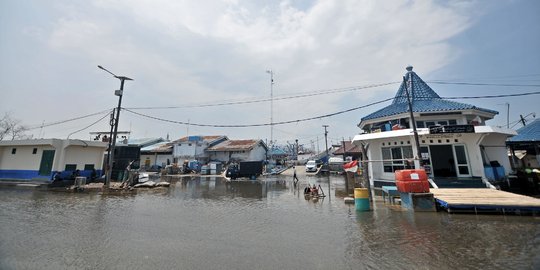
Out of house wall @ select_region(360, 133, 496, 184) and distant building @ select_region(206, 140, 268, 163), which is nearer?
house wall @ select_region(360, 133, 496, 184)

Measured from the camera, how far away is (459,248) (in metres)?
5.97

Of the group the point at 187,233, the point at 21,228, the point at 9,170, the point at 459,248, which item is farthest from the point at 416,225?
the point at 9,170

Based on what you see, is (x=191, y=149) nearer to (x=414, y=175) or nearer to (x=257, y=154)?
(x=257, y=154)

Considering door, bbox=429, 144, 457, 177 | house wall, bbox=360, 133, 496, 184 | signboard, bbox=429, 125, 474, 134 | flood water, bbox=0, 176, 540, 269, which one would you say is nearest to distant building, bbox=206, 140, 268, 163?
house wall, bbox=360, 133, 496, 184

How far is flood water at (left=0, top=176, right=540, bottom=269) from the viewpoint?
5230mm

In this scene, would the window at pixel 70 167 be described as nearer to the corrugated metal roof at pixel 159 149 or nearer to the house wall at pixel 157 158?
the house wall at pixel 157 158

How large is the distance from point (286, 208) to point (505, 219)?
28.9ft

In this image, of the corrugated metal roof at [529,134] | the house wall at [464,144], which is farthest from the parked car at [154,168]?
the corrugated metal roof at [529,134]

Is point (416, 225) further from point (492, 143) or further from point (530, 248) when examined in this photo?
point (492, 143)

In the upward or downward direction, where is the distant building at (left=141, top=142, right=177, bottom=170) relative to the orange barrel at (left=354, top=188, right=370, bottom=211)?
upward

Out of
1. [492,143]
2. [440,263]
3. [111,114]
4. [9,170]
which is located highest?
[111,114]

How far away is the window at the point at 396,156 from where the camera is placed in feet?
54.6

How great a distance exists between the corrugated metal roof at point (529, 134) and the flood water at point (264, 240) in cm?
1690

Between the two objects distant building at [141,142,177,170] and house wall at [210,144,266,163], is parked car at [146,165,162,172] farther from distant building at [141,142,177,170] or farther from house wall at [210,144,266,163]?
house wall at [210,144,266,163]
